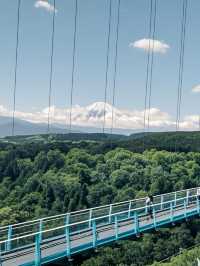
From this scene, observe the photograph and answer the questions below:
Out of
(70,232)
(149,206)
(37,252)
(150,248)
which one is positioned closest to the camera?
(37,252)

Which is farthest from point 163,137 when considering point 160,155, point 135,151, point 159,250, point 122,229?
point 122,229

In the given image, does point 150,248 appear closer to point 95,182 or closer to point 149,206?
point 95,182

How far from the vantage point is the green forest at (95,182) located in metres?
86.9

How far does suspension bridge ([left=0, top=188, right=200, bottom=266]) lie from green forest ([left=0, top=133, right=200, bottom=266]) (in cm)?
5158

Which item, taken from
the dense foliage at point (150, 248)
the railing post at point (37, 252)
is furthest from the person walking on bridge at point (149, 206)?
the dense foliage at point (150, 248)

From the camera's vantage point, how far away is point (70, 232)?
21000mm

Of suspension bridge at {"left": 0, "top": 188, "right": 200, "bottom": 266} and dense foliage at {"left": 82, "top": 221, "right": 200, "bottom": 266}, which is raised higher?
suspension bridge at {"left": 0, "top": 188, "right": 200, "bottom": 266}

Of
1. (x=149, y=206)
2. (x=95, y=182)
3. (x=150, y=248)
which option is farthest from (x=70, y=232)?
(x=95, y=182)

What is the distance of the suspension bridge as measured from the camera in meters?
18.0

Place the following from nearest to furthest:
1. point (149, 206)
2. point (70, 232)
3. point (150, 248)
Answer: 1. point (70, 232)
2. point (149, 206)
3. point (150, 248)

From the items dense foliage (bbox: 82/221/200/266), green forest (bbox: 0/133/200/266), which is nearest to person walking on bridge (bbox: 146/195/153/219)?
dense foliage (bbox: 82/221/200/266)

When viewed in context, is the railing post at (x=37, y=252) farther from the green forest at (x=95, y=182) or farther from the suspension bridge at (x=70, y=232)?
the green forest at (x=95, y=182)

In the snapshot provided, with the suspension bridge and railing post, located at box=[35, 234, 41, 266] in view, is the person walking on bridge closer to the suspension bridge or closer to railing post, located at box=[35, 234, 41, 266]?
the suspension bridge

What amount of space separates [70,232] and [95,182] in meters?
108
